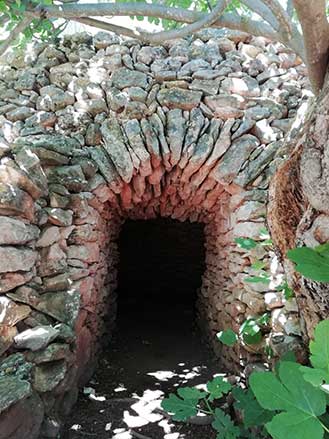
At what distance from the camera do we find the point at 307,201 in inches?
53.5

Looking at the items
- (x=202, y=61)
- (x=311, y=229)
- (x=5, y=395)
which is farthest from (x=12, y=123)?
(x=311, y=229)

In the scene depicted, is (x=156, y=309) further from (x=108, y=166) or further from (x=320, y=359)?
(x=320, y=359)

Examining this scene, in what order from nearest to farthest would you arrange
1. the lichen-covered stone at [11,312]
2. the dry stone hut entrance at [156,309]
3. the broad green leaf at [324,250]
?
the broad green leaf at [324,250] < the lichen-covered stone at [11,312] < the dry stone hut entrance at [156,309]

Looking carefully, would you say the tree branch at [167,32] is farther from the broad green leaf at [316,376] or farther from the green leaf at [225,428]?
the green leaf at [225,428]

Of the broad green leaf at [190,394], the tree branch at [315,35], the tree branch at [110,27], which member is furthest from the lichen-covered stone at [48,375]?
the tree branch at [315,35]

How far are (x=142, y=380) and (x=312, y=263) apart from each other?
260 centimetres

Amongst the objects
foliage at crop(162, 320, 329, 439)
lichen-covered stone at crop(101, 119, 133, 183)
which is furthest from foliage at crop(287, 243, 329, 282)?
lichen-covered stone at crop(101, 119, 133, 183)

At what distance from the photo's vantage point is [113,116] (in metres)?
2.95

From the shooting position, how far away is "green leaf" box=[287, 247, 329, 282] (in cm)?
93

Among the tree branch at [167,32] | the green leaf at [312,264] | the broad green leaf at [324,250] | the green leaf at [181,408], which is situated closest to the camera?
the green leaf at [312,264]

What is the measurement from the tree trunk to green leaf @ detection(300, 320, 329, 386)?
1.19ft

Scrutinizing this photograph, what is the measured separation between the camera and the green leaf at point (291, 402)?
82cm

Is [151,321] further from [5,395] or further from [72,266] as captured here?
[5,395]

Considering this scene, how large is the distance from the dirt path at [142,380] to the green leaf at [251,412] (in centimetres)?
79
